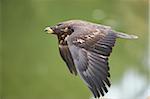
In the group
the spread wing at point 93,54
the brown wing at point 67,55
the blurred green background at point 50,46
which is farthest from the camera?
the blurred green background at point 50,46

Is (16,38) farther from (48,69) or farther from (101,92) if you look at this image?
(101,92)

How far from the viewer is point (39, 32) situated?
4188mm

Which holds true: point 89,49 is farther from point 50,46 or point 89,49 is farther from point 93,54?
point 50,46

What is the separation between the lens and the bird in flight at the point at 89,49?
6.82 ft

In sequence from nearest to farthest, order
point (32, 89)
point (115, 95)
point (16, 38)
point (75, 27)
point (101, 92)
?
point (101, 92) < point (75, 27) < point (115, 95) < point (32, 89) < point (16, 38)

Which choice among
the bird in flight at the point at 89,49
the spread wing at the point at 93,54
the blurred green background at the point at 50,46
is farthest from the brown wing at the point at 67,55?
the blurred green background at the point at 50,46

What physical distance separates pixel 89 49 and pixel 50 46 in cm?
192

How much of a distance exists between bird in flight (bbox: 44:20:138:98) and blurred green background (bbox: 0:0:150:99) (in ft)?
4.46

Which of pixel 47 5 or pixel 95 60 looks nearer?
pixel 95 60

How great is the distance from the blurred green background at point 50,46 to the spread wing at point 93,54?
Result: 1423 mm

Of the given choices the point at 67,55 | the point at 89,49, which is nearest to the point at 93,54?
the point at 89,49

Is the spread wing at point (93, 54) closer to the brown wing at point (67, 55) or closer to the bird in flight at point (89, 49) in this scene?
the bird in flight at point (89, 49)

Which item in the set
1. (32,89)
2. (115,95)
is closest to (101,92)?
(115,95)

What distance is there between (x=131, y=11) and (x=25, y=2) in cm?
87
